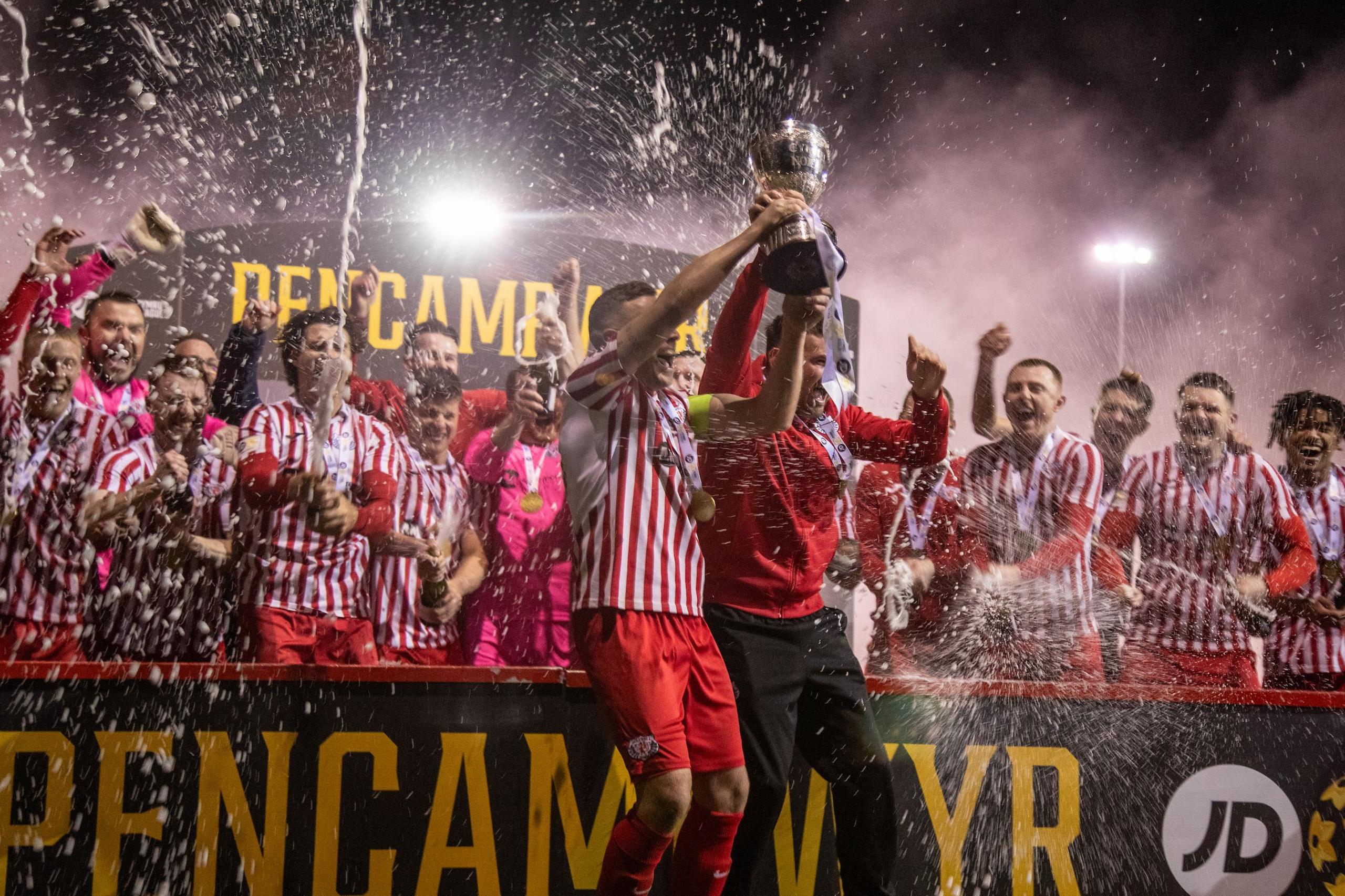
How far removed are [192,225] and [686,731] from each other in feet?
18.8

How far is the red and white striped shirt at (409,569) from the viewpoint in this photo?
4.12 m

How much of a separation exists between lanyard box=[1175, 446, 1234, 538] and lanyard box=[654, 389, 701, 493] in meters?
2.50

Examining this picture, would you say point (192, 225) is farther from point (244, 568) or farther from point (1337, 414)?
point (1337, 414)

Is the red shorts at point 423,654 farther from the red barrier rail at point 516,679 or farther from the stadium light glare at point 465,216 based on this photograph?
the stadium light glare at point 465,216

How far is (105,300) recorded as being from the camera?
13.5 ft

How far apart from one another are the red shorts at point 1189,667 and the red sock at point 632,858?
7.55ft

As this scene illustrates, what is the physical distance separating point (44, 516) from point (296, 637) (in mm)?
1033

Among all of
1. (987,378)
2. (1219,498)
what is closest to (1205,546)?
(1219,498)

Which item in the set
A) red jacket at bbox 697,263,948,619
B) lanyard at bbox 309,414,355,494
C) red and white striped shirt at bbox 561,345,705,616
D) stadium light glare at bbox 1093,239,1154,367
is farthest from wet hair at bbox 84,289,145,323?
stadium light glare at bbox 1093,239,1154,367

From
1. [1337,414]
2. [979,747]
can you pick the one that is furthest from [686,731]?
[1337,414]

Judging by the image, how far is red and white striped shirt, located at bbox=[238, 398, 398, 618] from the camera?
147 inches

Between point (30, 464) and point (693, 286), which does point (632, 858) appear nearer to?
point (693, 286)

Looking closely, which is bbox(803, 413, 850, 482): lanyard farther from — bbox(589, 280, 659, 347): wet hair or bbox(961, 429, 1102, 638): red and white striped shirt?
bbox(961, 429, 1102, 638): red and white striped shirt

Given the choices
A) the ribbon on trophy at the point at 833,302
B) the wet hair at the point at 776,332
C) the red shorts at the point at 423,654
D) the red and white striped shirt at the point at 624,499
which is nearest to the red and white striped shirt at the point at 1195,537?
the wet hair at the point at 776,332
